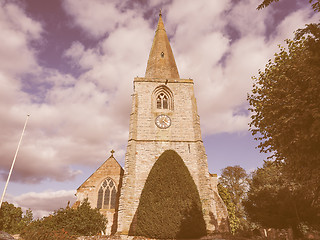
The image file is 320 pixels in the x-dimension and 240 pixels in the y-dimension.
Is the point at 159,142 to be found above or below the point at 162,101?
below

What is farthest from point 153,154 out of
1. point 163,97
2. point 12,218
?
point 12,218

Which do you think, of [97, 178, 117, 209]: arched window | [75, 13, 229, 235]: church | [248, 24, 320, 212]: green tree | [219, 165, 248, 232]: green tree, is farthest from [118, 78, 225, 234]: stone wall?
[219, 165, 248, 232]: green tree

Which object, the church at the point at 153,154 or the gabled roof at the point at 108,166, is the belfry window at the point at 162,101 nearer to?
the church at the point at 153,154

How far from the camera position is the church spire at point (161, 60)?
27078 millimetres

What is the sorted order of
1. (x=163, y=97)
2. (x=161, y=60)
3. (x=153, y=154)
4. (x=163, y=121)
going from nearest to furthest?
(x=153, y=154)
(x=163, y=121)
(x=163, y=97)
(x=161, y=60)

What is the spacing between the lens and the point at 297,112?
9055 millimetres

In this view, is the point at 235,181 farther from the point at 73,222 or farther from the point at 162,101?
the point at 73,222

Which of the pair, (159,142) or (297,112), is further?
(159,142)

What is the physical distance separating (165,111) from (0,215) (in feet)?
67.0

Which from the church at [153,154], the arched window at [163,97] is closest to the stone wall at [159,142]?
the church at [153,154]

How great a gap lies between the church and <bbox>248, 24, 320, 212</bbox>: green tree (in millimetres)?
9712

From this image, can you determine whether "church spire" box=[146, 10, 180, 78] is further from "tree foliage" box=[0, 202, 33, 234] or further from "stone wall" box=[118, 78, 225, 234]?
"tree foliage" box=[0, 202, 33, 234]

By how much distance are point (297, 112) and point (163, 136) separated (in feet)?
46.4

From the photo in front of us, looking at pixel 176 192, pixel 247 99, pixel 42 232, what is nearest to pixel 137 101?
pixel 176 192
